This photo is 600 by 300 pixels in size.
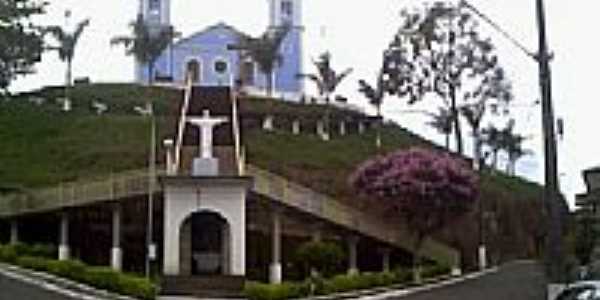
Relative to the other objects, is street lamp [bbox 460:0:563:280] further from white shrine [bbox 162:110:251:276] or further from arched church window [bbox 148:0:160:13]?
arched church window [bbox 148:0:160:13]

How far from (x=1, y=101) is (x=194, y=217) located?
30909 mm

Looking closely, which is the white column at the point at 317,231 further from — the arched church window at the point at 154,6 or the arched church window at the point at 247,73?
the arched church window at the point at 154,6

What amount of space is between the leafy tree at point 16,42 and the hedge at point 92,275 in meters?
27.3

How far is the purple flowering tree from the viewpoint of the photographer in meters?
49.2

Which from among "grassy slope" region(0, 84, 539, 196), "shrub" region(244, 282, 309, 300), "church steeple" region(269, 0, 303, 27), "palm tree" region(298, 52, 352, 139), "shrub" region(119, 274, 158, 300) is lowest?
"shrub" region(244, 282, 309, 300)

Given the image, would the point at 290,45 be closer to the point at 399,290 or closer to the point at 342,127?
the point at 342,127

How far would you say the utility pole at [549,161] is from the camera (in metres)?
20.5

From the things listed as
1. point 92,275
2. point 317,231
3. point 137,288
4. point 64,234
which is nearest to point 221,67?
point 317,231

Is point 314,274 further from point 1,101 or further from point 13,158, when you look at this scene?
point 1,101

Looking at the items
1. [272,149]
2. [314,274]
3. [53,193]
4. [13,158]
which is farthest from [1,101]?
[314,274]

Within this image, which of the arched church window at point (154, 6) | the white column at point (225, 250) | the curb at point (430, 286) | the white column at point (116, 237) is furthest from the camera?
the arched church window at point (154, 6)

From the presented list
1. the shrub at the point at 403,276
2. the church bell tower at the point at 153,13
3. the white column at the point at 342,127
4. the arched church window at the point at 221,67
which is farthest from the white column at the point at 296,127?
the shrub at the point at 403,276

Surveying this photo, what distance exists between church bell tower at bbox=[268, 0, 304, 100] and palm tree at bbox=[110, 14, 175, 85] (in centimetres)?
1351

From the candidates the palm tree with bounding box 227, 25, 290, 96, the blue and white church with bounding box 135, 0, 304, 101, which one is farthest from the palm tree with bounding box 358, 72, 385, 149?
the blue and white church with bounding box 135, 0, 304, 101
